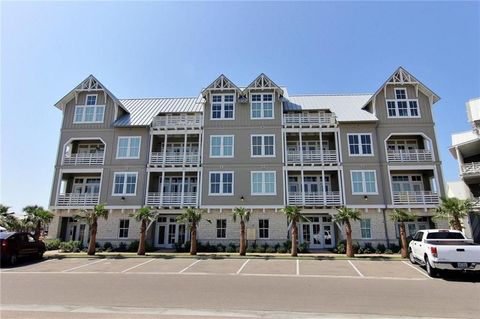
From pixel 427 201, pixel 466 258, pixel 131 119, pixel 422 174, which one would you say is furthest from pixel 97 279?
pixel 422 174

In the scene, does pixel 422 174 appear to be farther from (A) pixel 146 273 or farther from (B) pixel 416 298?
(A) pixel 146 273

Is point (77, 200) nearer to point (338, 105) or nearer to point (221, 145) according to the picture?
point (221, 145)

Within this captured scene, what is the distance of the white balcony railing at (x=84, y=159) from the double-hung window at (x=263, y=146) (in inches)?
590

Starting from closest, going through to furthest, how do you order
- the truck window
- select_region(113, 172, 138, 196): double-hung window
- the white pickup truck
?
the white pickup truck < the truck window < select_region(113, 172, 138, 196): double-hung window

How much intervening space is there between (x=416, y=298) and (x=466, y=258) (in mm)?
4519

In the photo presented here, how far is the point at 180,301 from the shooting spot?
29.5ft

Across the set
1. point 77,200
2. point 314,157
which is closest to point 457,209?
point 314,157

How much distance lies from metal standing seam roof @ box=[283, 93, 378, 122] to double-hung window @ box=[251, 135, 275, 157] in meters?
4.07

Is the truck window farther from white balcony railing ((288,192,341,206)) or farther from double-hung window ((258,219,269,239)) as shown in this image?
double-hung window ((258,219,269,239))

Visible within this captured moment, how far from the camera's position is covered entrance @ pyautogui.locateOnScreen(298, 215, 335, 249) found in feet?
82.9

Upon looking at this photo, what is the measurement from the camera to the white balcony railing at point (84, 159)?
26922 mm

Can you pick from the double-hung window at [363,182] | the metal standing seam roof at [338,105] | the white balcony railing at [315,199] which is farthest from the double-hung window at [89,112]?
the double-hung window at [363,182]

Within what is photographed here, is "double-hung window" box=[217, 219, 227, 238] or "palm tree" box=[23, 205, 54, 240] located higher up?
"palm tree" box=[23, 205, 54, 240]

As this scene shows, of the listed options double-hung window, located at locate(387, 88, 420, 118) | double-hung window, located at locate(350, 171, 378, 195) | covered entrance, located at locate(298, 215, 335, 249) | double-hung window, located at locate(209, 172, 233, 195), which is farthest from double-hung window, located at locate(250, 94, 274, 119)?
double-hung window, located at locate(387, 88, 420, 118)
